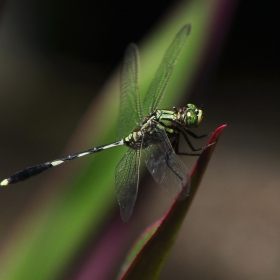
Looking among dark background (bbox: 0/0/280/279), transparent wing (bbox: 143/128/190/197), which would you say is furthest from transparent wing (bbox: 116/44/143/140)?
dark background (bbox: 0/0/280/279)

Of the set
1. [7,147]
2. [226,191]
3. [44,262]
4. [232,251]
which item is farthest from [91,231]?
[7,147]

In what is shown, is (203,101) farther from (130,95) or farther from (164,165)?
(164,165)

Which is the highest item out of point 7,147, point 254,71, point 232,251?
point 7,147

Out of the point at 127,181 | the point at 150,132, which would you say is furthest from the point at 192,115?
the point at 127,181

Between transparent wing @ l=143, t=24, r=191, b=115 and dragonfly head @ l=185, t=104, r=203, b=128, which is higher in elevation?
transparent wing @ l=143, t=24, r=191, b=115

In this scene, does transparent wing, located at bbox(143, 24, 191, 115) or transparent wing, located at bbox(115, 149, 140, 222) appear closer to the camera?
transparent wing, located at bbox(115, 149, 140, 222)

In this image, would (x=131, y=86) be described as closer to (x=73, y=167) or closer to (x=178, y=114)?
(x=178, y=114)

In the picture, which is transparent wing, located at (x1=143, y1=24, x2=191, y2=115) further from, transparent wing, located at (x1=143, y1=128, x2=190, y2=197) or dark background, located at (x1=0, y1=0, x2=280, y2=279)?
dark background, located at (x1=0, y1=0, x2=280, y2=279)
